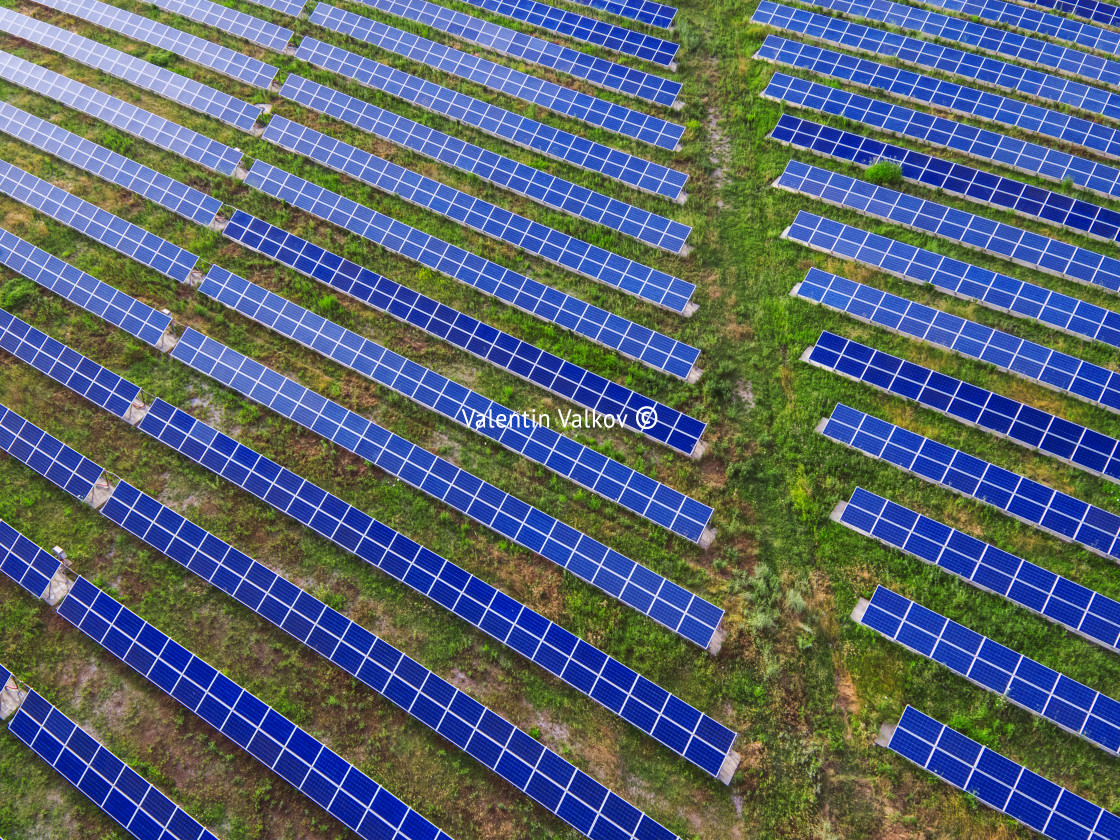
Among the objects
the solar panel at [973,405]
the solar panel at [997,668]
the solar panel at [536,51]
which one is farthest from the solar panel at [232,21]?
the solar panel at [997,668]

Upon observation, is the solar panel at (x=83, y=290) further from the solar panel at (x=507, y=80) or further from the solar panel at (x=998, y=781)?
the solar panel at (x=998, y=781)

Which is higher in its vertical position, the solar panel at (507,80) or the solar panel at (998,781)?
the solar panel at (507,80)

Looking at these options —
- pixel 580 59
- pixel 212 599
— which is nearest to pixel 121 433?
pixel 212 599

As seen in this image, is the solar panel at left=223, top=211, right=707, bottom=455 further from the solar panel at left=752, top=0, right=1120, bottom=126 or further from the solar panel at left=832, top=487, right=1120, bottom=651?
the solar panel at left=752, top=0, right=1120, bottom=126

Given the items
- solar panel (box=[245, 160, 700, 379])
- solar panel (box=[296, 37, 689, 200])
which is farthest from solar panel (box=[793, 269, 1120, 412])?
solar panel (box=[296, 37, 689, 200])

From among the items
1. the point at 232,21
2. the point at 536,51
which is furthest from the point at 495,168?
the point at 232,21

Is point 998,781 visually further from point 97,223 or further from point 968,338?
point 97,223
